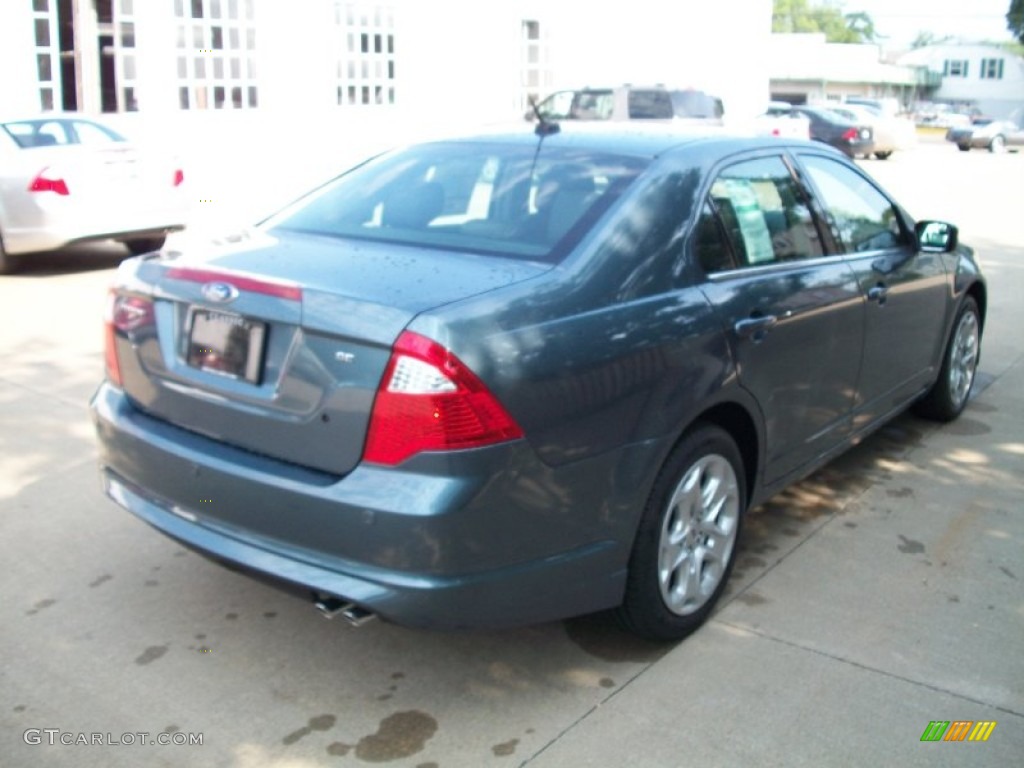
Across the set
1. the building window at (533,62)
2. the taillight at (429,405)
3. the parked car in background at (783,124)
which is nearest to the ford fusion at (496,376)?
the taillight at (429,405)

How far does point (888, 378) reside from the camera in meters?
5.35

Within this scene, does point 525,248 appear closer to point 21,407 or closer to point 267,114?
point 21,407

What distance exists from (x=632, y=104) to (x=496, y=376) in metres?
18.0

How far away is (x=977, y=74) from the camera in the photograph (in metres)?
96.1

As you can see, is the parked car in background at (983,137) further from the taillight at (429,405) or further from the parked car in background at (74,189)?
the taillight at (429,405)

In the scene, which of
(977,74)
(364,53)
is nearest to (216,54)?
(364,53)

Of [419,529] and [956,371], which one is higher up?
[419,529]

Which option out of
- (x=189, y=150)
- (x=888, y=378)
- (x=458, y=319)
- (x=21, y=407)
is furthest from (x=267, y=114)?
(x=458, y=319)

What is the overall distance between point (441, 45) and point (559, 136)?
14726 millimetres

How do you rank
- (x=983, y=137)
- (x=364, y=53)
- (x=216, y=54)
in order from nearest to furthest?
(x=216, y=54) → (x=364, y=53) → (x=983, y=137)

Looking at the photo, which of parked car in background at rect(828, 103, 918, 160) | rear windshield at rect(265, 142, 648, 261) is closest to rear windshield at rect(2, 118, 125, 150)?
rear windshield at rect(265, 142, 648, 261)

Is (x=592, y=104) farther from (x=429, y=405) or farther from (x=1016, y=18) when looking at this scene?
(x=1016, y=18)
